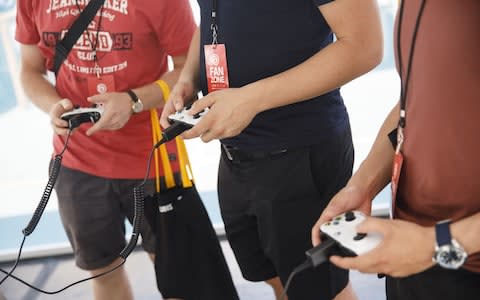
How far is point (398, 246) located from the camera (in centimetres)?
66

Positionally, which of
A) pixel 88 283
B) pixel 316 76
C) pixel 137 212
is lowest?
pixel 88 283

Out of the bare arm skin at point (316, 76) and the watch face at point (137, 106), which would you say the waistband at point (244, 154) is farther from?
the watch face at point (137, 106)

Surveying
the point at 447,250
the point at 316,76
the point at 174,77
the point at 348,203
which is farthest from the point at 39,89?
the point at 447,250

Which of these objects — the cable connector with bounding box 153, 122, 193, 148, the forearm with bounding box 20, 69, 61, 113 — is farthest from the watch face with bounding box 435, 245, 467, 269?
the forearm with bounding box 20, 69, 61, 113

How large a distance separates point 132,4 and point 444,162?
0.97 m

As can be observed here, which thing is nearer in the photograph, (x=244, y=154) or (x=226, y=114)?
(x=226, y=114)

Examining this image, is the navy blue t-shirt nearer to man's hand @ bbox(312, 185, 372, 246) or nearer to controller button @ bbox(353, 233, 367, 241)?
man's hand @ bbox(312, 185, 372, 246)

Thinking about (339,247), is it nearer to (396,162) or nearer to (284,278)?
(396,162)

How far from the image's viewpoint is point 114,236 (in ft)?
5.38

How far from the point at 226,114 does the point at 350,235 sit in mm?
395

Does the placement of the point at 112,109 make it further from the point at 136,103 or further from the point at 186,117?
the point at 186,117

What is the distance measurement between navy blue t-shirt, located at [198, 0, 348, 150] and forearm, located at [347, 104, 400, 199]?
222mm

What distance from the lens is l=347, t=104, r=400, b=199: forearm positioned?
0.92 m

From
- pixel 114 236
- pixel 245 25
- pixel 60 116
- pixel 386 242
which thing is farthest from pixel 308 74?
pixel 114 236
